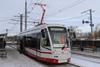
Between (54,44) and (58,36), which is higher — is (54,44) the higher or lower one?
the lower one

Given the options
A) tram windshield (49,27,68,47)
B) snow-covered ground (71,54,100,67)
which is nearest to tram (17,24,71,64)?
tram windshield (49,27,68,47)

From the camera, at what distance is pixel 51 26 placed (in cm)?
2020

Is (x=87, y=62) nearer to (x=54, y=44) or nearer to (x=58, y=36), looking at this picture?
(x=58, y=36)

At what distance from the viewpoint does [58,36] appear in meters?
19.7

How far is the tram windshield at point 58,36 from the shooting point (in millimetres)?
19309

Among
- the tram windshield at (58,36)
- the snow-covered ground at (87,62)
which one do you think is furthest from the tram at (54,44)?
the snow-covered ground at (87,62)

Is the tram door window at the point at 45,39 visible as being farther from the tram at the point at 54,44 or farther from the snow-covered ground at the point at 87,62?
the snow-covered ground at the point at 87,62

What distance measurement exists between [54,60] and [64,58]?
2.59 ft

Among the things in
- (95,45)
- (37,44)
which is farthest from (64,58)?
(95,45)

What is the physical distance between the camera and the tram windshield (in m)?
19.3

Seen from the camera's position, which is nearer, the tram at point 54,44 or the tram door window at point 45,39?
the tram at point 54,44

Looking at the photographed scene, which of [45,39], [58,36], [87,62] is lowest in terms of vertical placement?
[87,62]

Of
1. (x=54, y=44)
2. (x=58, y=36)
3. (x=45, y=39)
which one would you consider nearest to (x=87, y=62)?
(x=58, y=36)

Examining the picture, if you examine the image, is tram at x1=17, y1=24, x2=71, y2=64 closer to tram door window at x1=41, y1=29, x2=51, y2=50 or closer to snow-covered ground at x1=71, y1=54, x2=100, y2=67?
tram door window at x1=41, y1=29, x2=51, y2=50
